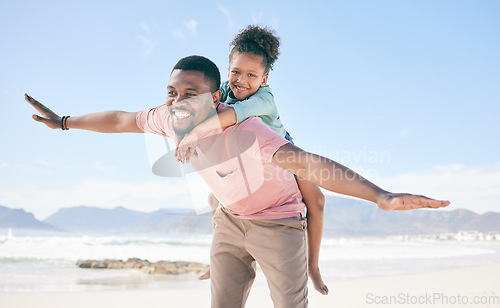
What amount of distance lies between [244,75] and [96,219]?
125ft

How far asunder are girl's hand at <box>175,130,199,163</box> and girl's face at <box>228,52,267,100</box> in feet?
3.89

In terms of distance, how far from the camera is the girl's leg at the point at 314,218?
2.87m

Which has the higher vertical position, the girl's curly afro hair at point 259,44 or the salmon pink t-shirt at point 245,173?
the girl's curly afro hair at point 259,44

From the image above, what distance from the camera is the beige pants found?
2.37 metres

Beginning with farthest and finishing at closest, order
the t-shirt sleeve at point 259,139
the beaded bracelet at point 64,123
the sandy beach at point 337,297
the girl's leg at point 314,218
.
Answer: the sandy beach at point 337,297 → the beaded bracelet at point 64,123 → the girl's leg at point 314,218 → the t-shirt sleeve at point 259,139

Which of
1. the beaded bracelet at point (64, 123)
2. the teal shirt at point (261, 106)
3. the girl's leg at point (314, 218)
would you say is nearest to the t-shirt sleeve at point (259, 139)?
the teal shirt at point (261, 106)

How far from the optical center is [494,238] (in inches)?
1141

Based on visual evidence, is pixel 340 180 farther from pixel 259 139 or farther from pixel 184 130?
pixel 184 130

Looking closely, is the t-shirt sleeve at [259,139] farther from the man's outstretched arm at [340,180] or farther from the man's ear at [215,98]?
the man's ear at [215,98]

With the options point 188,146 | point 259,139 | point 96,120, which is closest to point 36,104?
point 96,120

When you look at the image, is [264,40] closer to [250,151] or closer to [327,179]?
[250,151]

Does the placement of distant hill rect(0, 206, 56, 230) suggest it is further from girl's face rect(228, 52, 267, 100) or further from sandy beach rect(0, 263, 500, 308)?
girl's face rect(228, 52, 267, 100)

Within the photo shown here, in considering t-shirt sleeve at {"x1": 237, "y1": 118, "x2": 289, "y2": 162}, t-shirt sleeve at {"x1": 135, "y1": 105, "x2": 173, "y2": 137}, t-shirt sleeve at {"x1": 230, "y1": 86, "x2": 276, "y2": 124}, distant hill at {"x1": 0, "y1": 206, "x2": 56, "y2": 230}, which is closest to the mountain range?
distant hill at {"x1": 0, "y1": 206, "x2": 56, "y2": 230}

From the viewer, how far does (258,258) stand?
2430 mm
